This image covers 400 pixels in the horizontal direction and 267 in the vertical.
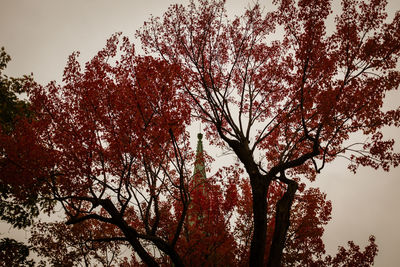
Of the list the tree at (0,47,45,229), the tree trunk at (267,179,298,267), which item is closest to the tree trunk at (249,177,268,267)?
the tree trunk at (267,179,298,267)

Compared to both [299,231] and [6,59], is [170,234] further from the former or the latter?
[6,59]

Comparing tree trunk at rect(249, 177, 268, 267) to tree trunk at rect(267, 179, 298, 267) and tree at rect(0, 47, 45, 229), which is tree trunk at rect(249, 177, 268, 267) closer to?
tree trunk at rect(267, 179, 298, 267)

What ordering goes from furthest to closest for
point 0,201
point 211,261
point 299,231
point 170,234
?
1. point 299,231
2. point 170,234
3. point 211,261
4. point 0,201

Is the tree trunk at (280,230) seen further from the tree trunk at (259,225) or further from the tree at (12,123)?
the tree at (12,123)

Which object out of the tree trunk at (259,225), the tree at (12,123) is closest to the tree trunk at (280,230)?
the tree trunk at (259,225)

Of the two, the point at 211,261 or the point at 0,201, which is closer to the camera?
the point at 0,201

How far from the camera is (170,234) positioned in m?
16.2

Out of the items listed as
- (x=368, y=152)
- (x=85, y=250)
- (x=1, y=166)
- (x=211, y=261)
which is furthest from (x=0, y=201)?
(x=368, y=152)

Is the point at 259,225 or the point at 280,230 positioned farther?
the point at 259,225

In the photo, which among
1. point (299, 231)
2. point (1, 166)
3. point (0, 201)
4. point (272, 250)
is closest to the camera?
point (272, 250)

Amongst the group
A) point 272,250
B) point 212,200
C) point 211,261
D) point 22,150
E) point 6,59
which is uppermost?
point 6,59

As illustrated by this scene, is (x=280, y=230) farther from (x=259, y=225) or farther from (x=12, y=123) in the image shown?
(x=12, y=123)

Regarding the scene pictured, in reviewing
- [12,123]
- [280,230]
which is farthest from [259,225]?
[12,123]

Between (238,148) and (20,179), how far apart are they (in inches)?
326
